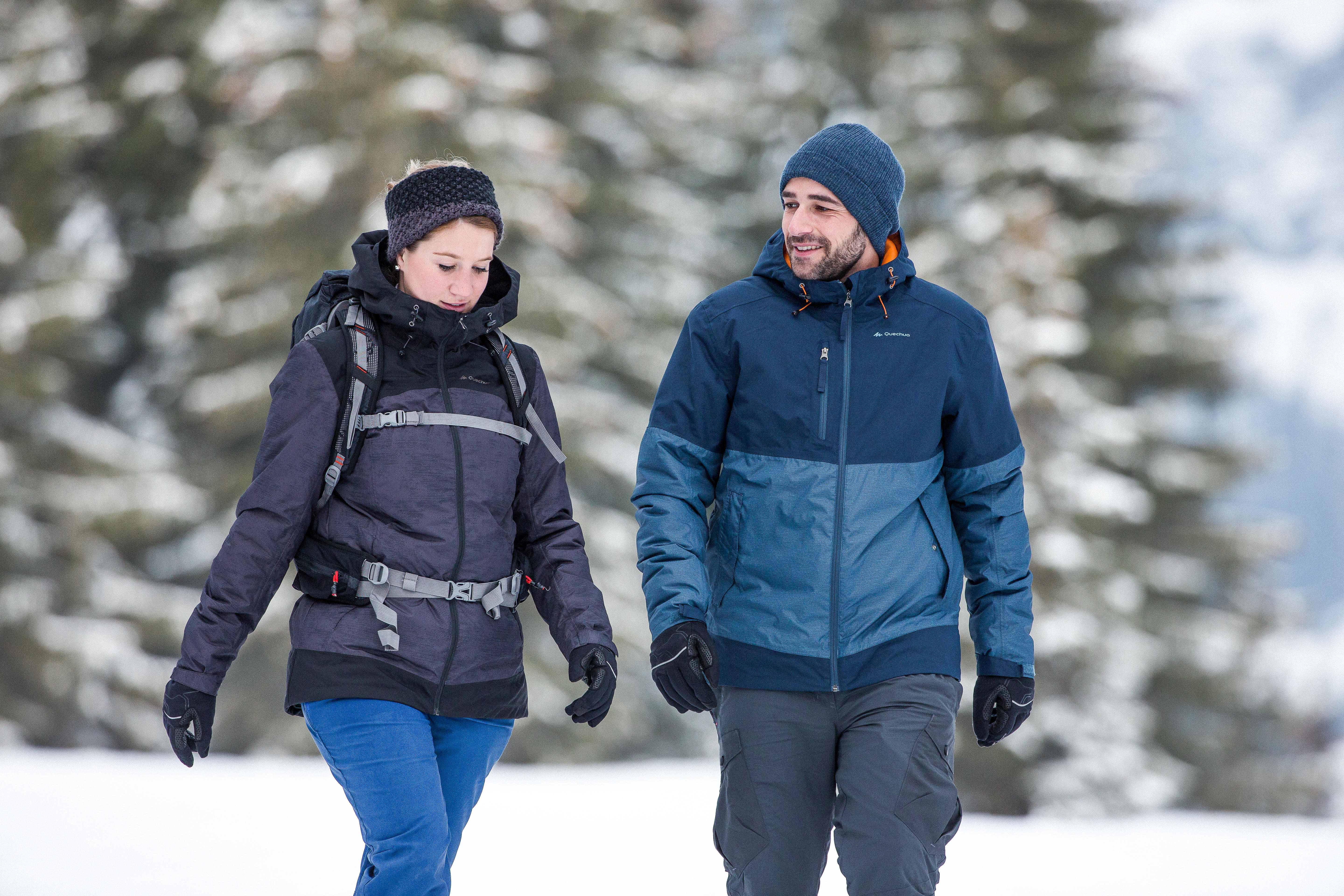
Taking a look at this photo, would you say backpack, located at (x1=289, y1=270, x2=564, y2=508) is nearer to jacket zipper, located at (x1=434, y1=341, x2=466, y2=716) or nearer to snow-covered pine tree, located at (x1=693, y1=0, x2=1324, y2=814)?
jacket zipper, located at (x1=434, y1=341, x2=466, y2=716)

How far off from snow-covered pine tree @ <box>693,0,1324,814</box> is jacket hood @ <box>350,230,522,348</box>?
33.4ft

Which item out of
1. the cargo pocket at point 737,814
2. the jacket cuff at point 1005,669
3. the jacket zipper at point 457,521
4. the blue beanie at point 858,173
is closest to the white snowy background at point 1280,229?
the blue beanie at point 858,173

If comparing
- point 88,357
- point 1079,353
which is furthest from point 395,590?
point 88,357

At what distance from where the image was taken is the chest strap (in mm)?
2873

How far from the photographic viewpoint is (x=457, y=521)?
9.79ft

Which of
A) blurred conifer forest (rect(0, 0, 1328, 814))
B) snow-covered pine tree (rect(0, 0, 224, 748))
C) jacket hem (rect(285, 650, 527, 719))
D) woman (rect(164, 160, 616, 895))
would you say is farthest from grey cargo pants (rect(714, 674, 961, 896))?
snow-covered pine tree (rect(0, 0, 224, 748))

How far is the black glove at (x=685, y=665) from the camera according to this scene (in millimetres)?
2969

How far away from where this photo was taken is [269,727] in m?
13.6

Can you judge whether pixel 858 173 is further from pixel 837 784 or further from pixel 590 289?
pixel 590 289

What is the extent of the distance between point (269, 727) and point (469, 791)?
443 inches

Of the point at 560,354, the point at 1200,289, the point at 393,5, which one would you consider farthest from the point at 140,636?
the point at 1200,289

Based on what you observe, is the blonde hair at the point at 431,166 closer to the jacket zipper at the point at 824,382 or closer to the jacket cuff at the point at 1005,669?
the jacket zipper at the point at 824,382

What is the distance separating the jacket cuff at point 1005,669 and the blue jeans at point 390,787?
126 centimetres

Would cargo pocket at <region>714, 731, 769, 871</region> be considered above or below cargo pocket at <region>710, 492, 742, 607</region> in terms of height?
below
